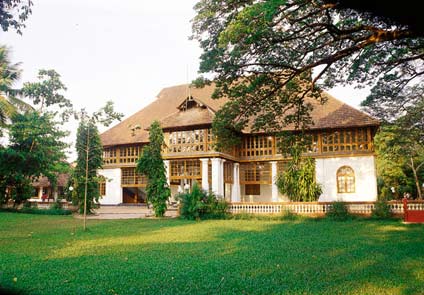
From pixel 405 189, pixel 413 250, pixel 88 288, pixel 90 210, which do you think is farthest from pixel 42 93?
pixel 405 189

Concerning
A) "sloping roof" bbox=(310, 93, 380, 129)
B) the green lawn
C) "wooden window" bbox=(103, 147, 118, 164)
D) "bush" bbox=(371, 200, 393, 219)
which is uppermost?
"sloping roof" bbox=(310, 93, 380, 129)

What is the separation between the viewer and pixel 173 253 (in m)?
8.10

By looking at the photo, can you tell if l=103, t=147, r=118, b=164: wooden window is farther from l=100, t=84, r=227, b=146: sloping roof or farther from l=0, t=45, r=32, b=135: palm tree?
l=0, t=45, r=32, b=135: palm tree

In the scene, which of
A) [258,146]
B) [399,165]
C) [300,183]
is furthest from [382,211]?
[399,165]

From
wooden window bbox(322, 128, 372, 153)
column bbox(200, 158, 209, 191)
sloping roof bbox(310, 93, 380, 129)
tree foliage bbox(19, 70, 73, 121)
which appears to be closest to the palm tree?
tree foliage bbox(19, 70, 73, 121)

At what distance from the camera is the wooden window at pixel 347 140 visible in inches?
933

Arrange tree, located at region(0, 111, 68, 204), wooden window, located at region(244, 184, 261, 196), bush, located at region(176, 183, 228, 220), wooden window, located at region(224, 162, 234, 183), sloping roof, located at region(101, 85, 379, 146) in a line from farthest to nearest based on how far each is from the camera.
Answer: wooden window, located at region(244, 184, 261, 196) < wooden window, located at region(224, 162, 234, 183) < sloping roof, located at region(101, 85, 379, 146) < tree, located at region(0, 111, 68, 204) < bush, located at region(176, 183, 228, 220)

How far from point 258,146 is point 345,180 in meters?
6.77

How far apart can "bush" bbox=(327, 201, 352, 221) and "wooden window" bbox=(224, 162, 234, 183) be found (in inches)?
394

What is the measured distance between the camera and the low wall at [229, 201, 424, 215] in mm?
16048

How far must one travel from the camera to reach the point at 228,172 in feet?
86.4

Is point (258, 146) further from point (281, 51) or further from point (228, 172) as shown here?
point (281, 51)

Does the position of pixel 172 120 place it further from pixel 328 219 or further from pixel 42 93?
pixel 328 219

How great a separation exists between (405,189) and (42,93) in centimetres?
3677
